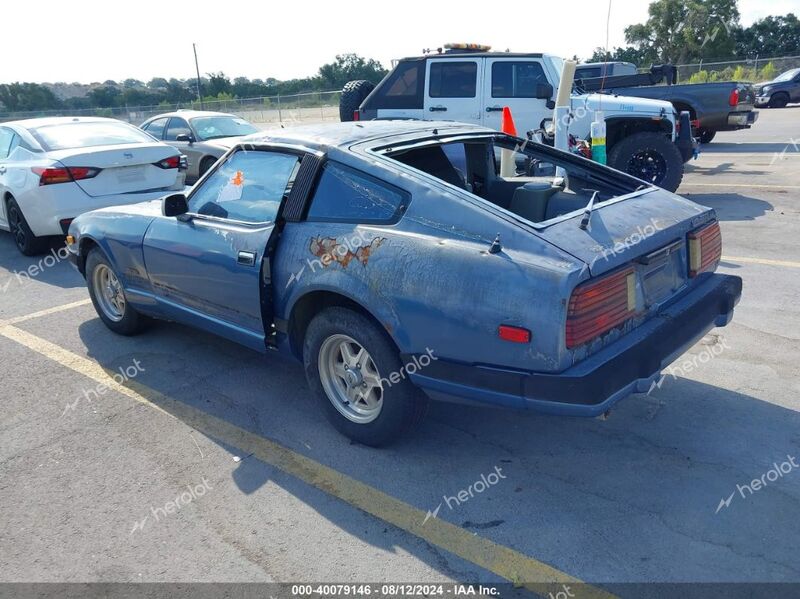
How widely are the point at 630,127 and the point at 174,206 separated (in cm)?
726

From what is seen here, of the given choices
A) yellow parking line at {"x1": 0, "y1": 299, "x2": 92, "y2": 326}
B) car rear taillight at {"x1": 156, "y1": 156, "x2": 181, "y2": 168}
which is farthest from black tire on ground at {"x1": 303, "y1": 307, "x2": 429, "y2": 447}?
car rear taillight at {"x1": 156, "y1": 156, "x2": 181, "y2": 168}

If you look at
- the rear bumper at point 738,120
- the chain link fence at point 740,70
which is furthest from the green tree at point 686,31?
the rear bumper at point 738,120

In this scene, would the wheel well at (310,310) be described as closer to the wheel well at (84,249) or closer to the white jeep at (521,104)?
the wheel well at (84,249)

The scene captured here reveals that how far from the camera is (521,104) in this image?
378 inches

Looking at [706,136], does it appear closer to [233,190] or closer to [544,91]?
[544,91]

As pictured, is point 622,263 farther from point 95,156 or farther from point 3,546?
point 95,156

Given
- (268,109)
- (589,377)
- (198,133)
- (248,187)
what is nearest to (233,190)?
(248,187)

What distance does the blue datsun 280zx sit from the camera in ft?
9.07

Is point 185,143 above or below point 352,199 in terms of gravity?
below

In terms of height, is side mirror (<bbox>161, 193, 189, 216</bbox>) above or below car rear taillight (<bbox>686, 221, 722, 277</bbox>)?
above

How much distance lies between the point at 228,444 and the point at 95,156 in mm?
5208

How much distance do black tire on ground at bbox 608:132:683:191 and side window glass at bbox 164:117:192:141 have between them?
24.7 ft

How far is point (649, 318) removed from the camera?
319 cm

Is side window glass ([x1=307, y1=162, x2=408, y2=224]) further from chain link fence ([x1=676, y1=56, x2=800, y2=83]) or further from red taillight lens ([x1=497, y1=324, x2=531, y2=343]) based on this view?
chain link fence ([x1=676, y1=56, x2=800, y2=83])
